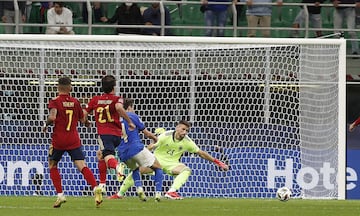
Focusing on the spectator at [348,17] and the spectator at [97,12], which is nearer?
the spectator at [97,12]

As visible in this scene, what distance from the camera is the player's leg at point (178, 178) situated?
17.0 meters

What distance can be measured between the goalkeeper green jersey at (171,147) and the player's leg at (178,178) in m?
0.23

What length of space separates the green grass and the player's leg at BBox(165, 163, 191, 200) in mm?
702

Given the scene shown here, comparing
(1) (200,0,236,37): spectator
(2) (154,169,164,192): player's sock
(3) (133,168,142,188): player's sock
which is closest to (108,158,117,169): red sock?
(3) (133,168,142,188): player's sock

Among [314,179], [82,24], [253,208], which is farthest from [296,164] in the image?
[82,24]

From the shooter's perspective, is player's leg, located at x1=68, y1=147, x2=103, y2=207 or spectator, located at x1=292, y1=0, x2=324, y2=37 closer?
player's leg, located at x1=68, y1=147, x2=103, y2=207

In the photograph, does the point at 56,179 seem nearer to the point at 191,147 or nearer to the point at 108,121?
the point at 108,121

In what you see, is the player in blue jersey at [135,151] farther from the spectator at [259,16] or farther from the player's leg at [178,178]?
the spectator at [259,16]

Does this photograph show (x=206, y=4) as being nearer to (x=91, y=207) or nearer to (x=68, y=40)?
(x=68, y=40)

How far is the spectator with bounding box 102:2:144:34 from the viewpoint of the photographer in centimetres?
2192

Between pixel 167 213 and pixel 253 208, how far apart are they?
164 centimetres

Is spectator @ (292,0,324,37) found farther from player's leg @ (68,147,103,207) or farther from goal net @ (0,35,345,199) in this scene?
player's leg @ (68,147,103,207)

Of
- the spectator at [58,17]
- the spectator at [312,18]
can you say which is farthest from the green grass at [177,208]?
the spectator at [312,18]

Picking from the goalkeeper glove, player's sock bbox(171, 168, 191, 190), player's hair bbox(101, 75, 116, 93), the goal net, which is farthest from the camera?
the goal net
